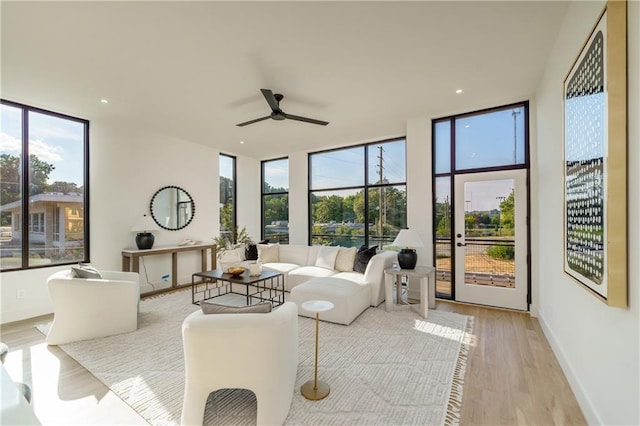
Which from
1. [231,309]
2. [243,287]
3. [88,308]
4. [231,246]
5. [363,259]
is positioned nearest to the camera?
[231,309]

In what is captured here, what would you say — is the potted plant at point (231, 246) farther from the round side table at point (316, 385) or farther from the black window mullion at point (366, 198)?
the round side table at point (316, 385)

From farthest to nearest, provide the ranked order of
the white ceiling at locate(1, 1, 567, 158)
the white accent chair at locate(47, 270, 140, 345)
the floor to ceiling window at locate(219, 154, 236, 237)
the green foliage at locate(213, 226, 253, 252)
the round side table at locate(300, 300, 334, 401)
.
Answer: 1. the floor to ceiling window at locate(219, 154, 236, 237)
2. the green foliage at locate(213, 226, 253, 252)
3. the white accent chair at locate(47, 270, 140, 345)
4. the white ceiling at locate(1, 1, 567, 158)
5. the round side table at locate(300, 300, 334, 401)

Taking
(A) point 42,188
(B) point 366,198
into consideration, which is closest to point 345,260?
(B) point 366,198

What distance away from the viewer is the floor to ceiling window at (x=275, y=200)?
6.99 meters

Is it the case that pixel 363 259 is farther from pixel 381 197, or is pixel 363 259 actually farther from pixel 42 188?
pixel 42 188

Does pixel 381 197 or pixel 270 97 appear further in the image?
pixel 381 197

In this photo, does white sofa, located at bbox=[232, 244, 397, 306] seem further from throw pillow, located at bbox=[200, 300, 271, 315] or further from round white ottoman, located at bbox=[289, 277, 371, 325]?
throw pillow, located at bbox=[200, 300, 271, 315]

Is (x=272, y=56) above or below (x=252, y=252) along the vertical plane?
above

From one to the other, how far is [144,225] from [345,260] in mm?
3436

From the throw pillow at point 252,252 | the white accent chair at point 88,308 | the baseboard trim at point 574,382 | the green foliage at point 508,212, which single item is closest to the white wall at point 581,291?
the baseboard trim at point 574,382

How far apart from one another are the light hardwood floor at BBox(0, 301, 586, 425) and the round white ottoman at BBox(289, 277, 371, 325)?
132cm

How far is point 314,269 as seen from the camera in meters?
4.80

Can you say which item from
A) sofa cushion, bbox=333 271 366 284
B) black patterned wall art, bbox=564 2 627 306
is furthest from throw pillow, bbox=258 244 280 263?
black patterned wall art, bbox=564 2 627 306

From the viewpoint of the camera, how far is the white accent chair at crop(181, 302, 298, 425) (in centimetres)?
168
